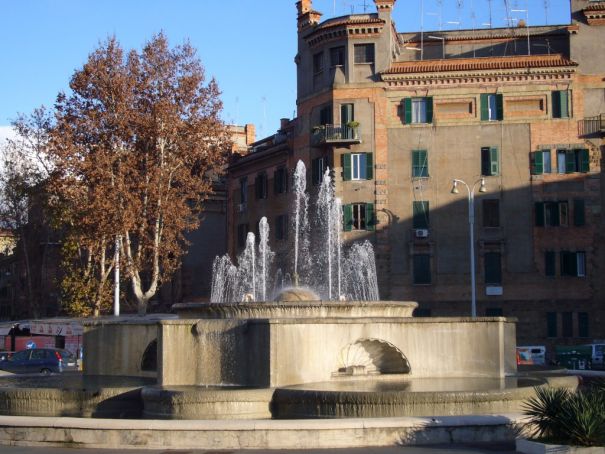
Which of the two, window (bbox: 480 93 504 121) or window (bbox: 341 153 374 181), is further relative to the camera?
window (bbox: 341 153 374 181)

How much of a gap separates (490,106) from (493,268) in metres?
8.93

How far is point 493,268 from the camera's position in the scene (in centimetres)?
5028

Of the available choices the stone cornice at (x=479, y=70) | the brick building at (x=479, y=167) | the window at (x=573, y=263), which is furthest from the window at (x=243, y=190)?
the window at (x=573, y=263)

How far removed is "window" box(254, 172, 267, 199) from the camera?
199 feet

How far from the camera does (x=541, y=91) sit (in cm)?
5097

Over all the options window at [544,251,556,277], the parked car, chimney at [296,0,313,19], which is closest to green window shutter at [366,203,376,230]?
window at [544,251,556,277]

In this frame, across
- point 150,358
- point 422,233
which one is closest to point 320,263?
point 422,233

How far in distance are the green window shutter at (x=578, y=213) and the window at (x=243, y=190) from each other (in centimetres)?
2244

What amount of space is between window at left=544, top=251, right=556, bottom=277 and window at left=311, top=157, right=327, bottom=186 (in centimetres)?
1320

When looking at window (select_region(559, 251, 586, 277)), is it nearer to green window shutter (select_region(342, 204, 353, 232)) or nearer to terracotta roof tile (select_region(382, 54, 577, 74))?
terracotta roof tile (select_region(382, 54, 577, 74))

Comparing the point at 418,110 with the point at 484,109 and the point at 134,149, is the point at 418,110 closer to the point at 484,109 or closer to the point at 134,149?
the point at 484,109

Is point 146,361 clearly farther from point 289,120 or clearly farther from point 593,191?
point 289,120

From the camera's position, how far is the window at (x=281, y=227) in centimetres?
5722

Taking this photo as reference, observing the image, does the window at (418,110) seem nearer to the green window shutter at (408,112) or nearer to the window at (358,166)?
the green window shutter at (408,112)
